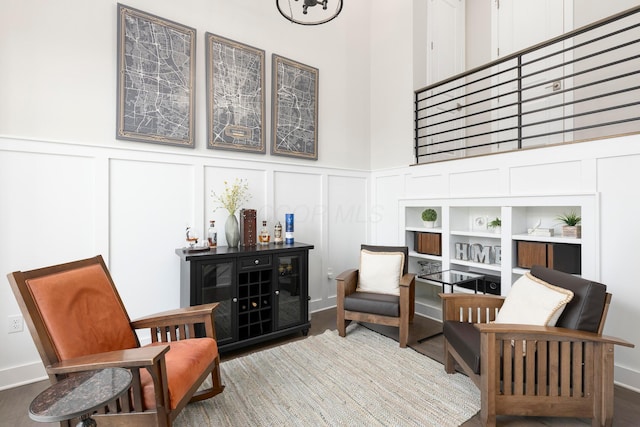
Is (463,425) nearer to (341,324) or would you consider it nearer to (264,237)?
(341,324)

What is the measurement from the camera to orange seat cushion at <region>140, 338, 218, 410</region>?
57.6 inches

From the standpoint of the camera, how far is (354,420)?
74.1 inches

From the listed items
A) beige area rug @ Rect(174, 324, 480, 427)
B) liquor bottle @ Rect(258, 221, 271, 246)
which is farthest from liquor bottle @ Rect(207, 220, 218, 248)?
beige area rug @ Rect(174, 324, 480, 427)

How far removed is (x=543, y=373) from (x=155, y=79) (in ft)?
12.0

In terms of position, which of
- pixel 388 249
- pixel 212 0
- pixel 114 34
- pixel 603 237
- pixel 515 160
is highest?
pixel 212 0

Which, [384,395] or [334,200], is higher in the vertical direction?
[334,200]

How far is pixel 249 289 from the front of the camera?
2855 millimetres

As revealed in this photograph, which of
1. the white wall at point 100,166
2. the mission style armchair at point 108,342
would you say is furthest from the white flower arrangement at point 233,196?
the mission style armchair at point 108,342

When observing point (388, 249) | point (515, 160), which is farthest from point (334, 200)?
point (515, 160)

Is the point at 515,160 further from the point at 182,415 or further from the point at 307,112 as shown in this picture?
the point at 182,415

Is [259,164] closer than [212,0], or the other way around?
[212,0]

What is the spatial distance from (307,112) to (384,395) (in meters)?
3.06

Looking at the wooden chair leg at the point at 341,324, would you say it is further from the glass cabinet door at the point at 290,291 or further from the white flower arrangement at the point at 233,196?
the white flower arrangement at the point at 233,196

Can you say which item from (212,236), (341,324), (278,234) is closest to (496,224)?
(341,324)
